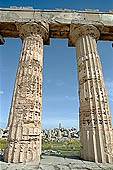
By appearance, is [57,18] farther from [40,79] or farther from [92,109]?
[92,109]

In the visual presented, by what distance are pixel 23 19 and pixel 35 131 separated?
7214 millimetres

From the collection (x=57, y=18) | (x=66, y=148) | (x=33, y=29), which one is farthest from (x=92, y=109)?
(x=57, y=18)

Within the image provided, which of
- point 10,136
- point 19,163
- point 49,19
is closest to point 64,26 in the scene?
point 49,19

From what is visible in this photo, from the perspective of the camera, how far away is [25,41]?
8336mm

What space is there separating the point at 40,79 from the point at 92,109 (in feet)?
10.4

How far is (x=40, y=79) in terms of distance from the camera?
7484 mm

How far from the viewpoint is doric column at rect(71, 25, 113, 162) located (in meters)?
5.82

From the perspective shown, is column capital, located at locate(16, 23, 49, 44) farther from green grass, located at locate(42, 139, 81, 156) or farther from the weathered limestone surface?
green grass, located at locate(42, 139, 81, 156)

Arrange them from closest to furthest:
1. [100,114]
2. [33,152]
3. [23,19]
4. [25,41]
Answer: [33,152] → [100,114] → [25,41] → [23,19]

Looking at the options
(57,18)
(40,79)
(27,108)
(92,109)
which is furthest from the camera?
(57,18)

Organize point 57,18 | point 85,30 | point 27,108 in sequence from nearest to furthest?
point 27,108 < point 85,30 < point 57,18

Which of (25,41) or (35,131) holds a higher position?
(25,41)

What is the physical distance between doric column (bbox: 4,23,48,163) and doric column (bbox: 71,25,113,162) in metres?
2.20

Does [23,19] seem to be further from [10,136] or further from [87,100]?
[10,136]
